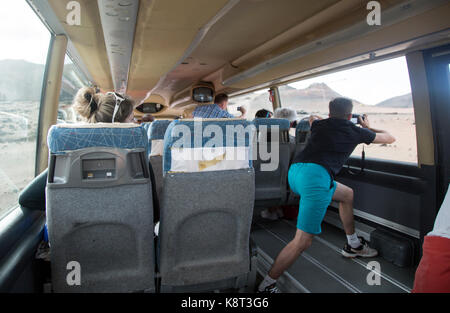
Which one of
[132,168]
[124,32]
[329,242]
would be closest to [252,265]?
[132,168]

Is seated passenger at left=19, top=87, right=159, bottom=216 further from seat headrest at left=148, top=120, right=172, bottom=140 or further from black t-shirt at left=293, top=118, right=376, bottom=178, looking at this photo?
black t-shirt at left=293, top=118, right=376, bottom=178

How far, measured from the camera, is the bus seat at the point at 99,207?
1495mm

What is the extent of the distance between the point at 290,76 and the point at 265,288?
3.74 m

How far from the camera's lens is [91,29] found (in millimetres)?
3809

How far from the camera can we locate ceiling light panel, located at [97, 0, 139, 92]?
261 cm

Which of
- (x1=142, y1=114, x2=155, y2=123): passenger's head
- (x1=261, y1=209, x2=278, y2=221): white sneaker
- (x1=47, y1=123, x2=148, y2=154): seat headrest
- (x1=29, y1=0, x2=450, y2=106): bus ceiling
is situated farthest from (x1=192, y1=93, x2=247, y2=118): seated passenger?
(x1=47, y1=123, x2=148, y2=154): seat headrest

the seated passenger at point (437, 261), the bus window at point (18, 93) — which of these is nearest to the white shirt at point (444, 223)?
the seated passenger at point (437, 261)

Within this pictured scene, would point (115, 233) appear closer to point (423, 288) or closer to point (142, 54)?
point (423, 288)

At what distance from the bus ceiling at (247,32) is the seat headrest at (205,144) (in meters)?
1.45

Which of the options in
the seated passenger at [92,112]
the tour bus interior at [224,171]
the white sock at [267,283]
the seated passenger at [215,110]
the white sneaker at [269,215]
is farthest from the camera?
the seated passenger at [215,110]

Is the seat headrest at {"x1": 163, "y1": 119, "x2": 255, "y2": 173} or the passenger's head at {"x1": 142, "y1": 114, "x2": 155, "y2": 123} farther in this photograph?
the passenger's head at {"x1": 142, "y1": 114, "x2": 155, "y2": 123}

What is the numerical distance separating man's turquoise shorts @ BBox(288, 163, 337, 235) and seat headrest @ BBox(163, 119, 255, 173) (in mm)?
947

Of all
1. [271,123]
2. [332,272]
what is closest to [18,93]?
[271,123]

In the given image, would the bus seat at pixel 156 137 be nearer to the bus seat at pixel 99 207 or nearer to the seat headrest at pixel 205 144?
the bus seat at pixel 99 207
